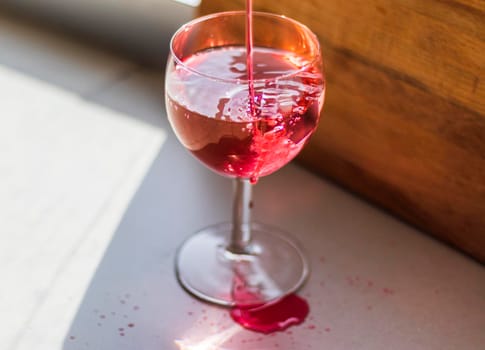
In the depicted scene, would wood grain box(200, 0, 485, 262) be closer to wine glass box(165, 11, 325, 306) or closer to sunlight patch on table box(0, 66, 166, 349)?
wine glass box(165, 11, 325, 306)

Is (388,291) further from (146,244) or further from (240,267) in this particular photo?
(146,244)

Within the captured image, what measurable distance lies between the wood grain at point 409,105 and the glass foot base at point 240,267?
0.44 feet

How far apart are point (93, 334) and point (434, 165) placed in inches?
16.4

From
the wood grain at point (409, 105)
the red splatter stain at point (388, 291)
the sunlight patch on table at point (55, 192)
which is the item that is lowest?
the sunlight patch on table at point (55, 192)

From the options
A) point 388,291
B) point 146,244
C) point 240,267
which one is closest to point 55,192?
point 146,244

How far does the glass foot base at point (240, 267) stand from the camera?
95 cm

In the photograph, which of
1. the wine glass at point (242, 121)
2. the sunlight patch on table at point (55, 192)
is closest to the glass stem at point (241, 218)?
the wine glass at point (242, 121)

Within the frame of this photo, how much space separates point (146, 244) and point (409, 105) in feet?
1.11

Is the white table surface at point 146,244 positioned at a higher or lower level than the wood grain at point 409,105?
lower

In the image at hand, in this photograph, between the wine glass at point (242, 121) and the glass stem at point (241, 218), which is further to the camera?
the glass stem at point (241, 218)

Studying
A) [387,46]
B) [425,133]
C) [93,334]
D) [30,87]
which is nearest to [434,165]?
[425,133]

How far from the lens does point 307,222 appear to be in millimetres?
1043

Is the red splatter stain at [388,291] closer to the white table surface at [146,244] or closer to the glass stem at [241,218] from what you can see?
the white table surface at [146,244]

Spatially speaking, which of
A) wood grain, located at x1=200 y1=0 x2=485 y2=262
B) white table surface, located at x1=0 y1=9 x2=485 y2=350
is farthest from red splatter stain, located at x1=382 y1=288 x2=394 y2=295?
wood grain, located at x1=200 y1=0 x2=485 y2=262
